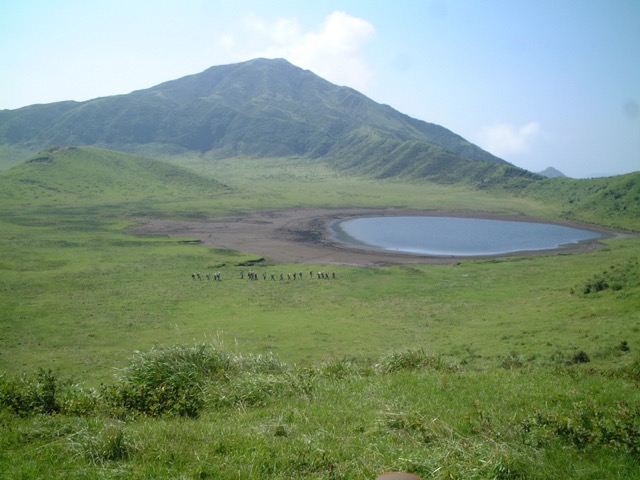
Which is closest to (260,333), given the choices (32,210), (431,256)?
(431,256)

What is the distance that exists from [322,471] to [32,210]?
9822cm

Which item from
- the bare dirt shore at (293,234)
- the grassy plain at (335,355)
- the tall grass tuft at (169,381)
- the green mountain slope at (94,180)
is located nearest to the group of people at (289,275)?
the grassy plain at (335,355)

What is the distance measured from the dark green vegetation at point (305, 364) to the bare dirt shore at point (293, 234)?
4.09 m

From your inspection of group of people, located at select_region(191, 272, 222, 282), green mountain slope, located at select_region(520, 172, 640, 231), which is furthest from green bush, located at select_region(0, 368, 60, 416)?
green mountain slope, located at select_region(520, 172, 640, 231)

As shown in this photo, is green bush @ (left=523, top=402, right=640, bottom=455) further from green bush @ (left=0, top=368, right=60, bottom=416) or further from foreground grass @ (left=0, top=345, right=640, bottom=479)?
green bush @ (left=0, top=368, right=60, bottom=416)

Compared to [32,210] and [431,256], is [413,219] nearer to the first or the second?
[431,256]

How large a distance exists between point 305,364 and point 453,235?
58781 millimetres

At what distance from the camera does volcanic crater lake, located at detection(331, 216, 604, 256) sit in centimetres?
6606

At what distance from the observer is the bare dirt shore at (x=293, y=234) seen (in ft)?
190

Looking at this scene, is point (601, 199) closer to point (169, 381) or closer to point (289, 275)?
point (289, 275)

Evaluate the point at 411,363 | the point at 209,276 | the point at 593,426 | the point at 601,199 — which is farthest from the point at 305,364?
the point at 601,199

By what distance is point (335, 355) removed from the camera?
24.5 metres

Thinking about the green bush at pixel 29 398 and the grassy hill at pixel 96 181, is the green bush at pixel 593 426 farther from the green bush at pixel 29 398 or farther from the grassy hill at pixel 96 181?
the grassy hill at pixel 96 181

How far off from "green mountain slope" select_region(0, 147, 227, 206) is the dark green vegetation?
3386 cm
